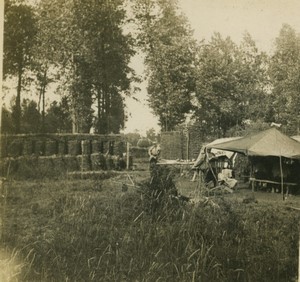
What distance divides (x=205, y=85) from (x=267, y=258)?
43.5 inches

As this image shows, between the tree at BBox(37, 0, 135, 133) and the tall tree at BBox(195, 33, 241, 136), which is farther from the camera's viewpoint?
the tall tree at BBox(195, 33, 241, 136)

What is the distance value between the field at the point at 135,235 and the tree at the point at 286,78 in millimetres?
907

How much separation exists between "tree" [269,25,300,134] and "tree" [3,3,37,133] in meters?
1.43

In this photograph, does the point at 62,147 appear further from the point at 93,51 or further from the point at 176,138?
the point at 176,138

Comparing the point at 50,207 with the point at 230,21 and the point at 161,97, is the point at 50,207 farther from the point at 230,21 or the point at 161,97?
the point at 230,21

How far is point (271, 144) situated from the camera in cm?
410

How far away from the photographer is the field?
191 cm

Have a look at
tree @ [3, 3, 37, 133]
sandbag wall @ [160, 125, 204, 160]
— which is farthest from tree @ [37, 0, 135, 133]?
sandbag wall @ [160, 125, 204, 160]

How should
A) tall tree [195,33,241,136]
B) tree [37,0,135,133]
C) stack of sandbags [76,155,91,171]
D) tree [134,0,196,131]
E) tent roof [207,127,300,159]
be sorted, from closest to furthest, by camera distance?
tree [37,0,135,133] → tree [134,0,196,131] → tall tree [195,33,241,136] → stack of sandbags [76,155,91,171] → tent roof [207,127,300,159]

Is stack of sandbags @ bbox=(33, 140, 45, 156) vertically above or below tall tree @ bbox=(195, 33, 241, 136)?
below

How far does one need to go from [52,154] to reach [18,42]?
2.25 feet

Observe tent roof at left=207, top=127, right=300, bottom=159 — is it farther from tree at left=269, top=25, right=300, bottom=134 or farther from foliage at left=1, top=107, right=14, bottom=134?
foliage at left=1, top=107, right=14, bottom=134

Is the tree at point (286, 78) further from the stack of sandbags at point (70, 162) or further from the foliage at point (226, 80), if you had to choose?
the stack of sandbags at point (70, 162)

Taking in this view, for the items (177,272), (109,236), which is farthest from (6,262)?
(177,272)
